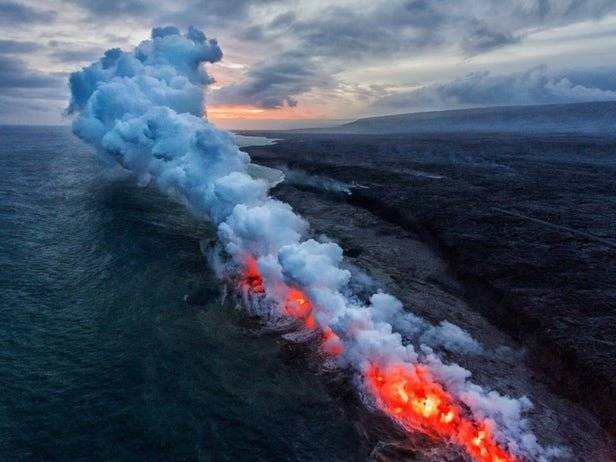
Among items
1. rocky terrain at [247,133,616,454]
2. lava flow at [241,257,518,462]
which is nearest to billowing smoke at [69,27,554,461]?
lava flow at [241,257,518,462]

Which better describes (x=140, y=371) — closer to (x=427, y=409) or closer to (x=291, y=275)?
(x=291, y=275)

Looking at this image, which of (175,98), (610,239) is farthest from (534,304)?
(175,98)

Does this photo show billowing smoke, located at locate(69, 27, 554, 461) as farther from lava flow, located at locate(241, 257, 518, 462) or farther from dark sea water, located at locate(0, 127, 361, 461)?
dark sea water, located at locate(0, 127, 361, 461)

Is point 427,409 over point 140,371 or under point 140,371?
under

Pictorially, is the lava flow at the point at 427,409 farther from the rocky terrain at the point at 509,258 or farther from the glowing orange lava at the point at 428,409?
the rocky terrain at the point at 509,258

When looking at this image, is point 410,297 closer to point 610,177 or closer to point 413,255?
point 413,255

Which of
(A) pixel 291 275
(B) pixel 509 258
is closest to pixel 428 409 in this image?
(A) pixel 291 275
